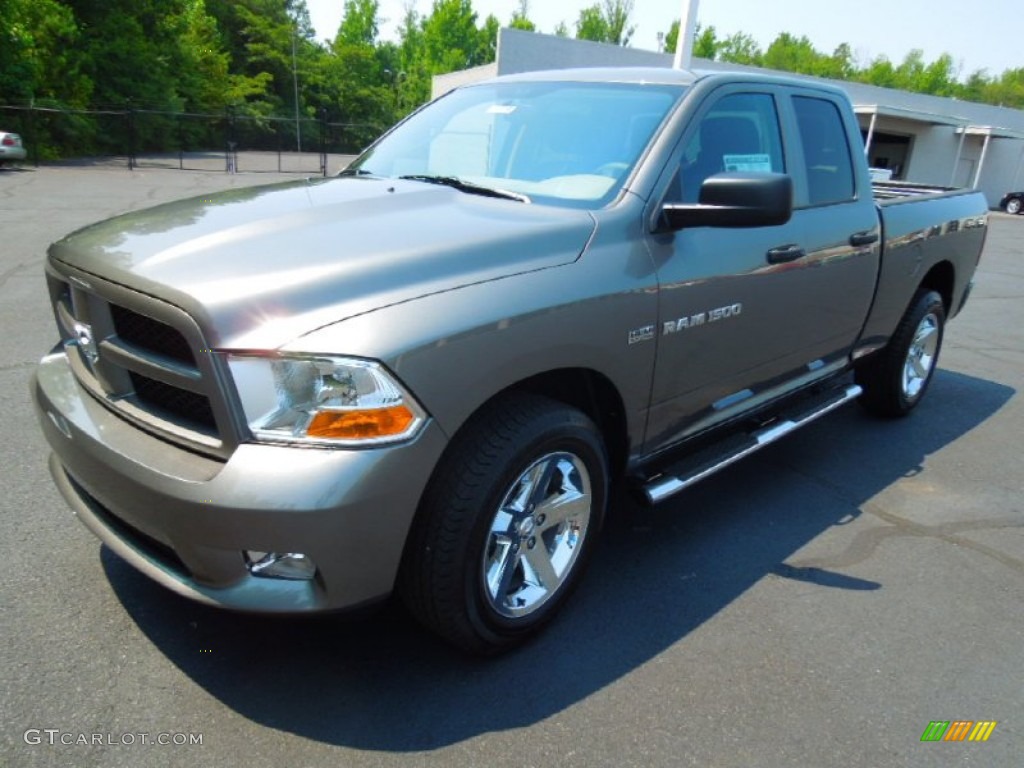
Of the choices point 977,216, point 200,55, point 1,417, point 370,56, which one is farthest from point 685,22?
point 370,56

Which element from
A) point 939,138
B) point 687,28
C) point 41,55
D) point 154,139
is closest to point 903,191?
point 687,28

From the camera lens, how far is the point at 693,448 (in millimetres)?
3350

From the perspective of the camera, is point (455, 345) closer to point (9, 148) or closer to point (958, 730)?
point (958, 730)

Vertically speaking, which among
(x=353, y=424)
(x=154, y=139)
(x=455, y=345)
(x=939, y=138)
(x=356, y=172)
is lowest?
(x=154, y=139)

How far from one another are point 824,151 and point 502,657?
299 cm

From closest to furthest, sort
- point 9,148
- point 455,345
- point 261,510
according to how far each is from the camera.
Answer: point 261,510 → point 455,345 → point 9,148

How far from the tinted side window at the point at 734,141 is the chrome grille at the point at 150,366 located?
74.9 inches

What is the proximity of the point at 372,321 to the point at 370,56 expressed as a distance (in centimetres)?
6279

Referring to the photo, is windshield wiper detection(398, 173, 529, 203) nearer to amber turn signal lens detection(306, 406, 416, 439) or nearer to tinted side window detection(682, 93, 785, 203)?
tinted side window detection(682, 93, 785, 203)

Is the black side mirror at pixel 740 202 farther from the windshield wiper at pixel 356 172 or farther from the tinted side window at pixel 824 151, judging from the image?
the windshield wiper at pixel 356 172

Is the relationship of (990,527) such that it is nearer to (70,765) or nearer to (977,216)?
(977,216)

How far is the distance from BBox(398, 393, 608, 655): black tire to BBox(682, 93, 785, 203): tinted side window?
1159mm

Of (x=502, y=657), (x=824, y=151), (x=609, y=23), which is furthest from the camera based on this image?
(x=609, y=23)

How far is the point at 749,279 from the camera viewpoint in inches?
122
